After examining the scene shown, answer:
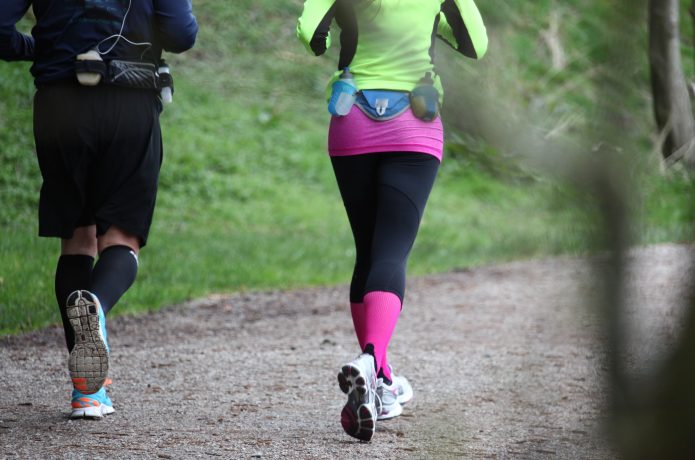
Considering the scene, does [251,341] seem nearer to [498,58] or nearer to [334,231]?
[498,58]

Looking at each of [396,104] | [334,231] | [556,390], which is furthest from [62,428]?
[334,231]

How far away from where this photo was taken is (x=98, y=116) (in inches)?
141

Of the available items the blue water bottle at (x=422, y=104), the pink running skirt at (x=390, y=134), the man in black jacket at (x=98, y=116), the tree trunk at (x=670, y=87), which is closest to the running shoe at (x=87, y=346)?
the man in black jacket at (x=98, y=116)

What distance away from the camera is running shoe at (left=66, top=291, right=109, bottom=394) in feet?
10.7

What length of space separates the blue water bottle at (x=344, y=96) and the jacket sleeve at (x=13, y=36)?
3.66 ft

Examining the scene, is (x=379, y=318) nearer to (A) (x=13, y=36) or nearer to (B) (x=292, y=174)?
(A) (x=13, y=36)

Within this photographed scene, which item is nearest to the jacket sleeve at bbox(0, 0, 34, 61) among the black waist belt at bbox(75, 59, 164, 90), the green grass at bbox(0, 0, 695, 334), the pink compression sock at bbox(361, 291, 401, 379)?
the black waist belt at bbox(75, 59, 164, 90)

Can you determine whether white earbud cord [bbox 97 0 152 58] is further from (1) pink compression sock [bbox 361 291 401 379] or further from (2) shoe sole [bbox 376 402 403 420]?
(2) shoe sole [bbox 376 402 403 420]

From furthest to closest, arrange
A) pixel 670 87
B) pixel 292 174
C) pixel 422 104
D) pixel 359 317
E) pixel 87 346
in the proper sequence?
pixel 292 174
pixel 359 317
pixel 422 104
pixel 87 346
pixel 670 87

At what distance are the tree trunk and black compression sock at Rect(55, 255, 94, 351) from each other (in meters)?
2.84

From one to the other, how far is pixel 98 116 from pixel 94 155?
0.46 feet

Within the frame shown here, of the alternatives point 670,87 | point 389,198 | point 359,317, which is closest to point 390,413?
point 359,317

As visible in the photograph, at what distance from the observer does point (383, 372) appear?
3697 millimetres

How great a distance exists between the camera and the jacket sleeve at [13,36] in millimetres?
3525
